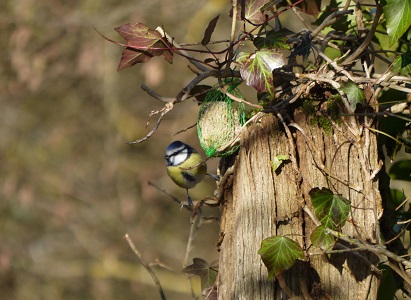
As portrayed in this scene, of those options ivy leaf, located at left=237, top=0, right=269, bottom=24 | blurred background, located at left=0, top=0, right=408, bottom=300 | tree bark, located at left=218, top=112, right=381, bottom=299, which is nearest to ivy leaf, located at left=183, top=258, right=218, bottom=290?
tree bark, located at left=218, top=112, right=381, bottom=299

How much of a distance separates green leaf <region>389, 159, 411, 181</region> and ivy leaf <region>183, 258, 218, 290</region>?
0.80 meters

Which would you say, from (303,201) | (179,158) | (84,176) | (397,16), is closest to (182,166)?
(179,158)

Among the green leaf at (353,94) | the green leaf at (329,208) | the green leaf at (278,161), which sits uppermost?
the green leaf at (353,94)

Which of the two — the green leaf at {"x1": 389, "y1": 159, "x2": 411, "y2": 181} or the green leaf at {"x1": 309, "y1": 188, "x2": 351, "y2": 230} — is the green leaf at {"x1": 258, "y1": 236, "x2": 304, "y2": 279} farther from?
the green leaf at {"x1": 389, "y1": 159, "x2": 411, "y2": 181}

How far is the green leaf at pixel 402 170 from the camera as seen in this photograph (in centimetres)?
244

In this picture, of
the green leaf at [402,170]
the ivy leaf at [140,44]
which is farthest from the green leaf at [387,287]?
the ivy leaf at [140,44]

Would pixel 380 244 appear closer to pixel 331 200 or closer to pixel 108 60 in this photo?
pixel 331 200

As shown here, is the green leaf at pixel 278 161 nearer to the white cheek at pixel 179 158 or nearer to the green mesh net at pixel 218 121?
the green mesh net at pixel 218 121

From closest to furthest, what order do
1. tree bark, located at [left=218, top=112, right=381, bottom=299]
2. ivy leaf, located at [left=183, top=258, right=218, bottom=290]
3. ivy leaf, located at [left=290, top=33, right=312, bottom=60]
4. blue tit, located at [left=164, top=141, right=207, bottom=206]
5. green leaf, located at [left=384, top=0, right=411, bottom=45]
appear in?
1. green leaf, located at [left=384, top=0, right=411, bottom=45]
2. tree bark, located at [left=218, top=112, right=381, bottom=299]
3. ivy leaf, located at [left=290, top=33, right=312, bottom=60]
4. ivy leaf, located at [left=183, top=258, right=218, bottom=290]
5. blue tit, located at [left=164, top=141, right=207, bottom=206]

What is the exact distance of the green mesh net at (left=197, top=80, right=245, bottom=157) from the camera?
199 cm

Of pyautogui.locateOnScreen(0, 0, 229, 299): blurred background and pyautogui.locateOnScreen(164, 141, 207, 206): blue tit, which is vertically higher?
pyautogui.locateOnScreen(0, 0, 229, 299): blurred background

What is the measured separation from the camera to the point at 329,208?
1683mm

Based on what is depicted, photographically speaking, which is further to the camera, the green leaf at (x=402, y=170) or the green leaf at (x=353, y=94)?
the green leaf at (x=402, y=170)

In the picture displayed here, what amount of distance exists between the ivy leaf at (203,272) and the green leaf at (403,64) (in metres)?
0.85
